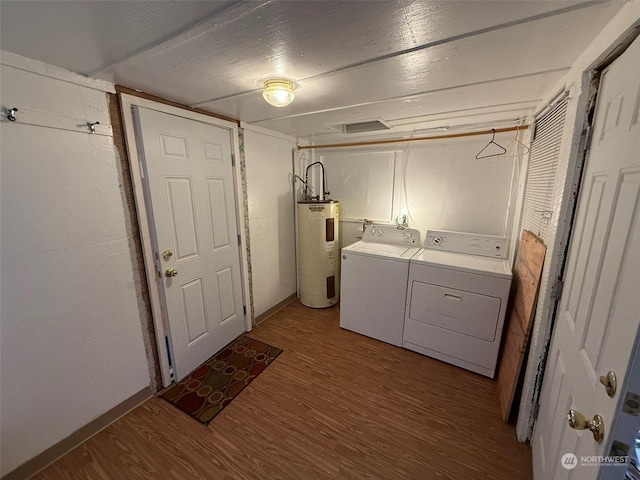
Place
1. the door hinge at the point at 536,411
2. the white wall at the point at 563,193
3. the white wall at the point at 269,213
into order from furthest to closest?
the white wall at the point at 269,213 < the door hinge at the point at 536,411 < the white wall at the point at 563,193

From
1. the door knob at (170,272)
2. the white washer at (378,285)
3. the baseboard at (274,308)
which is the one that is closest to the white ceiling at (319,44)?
the door knob at (170,272)

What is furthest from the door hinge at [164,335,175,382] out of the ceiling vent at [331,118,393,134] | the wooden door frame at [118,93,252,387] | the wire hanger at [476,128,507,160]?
the wire hanger at [476,128,507,160]

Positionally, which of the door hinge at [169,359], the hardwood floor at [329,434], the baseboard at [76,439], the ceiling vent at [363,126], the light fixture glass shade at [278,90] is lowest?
the hardwood floor at [329,434]

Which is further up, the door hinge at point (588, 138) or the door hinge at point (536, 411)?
the door hinge at point (588, 138)

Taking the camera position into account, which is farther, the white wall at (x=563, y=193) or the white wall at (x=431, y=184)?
the white wall at (x=431, y=184)

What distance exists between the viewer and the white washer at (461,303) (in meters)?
1.93

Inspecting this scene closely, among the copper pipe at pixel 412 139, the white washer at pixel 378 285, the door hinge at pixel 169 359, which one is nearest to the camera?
the door hinge at pixel 169 359

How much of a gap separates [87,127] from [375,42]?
1561mm

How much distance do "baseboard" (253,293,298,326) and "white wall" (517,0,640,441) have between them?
2308 mm

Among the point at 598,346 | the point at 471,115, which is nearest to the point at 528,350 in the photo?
the point at 598,346

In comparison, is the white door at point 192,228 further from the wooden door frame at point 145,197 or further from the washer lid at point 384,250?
the washer lid at point 384,250

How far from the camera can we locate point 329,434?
5.11 ft

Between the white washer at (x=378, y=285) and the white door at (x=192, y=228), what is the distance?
3.77ft

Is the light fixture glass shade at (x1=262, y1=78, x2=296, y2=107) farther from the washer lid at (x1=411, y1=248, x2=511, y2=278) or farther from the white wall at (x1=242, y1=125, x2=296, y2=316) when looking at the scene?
the washer lid at (x1=411, y1=248, x2=511, y2=278)
